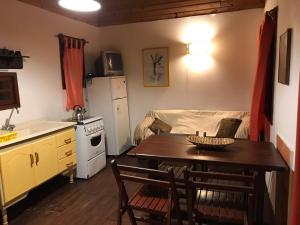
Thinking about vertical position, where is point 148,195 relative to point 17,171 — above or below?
below

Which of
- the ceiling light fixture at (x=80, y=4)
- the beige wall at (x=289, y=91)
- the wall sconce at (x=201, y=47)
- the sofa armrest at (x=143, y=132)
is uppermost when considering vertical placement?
the ceiling light fixture at (x=80, y=4)

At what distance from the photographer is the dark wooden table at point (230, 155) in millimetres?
1772

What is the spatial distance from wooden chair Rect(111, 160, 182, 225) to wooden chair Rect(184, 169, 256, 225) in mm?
132

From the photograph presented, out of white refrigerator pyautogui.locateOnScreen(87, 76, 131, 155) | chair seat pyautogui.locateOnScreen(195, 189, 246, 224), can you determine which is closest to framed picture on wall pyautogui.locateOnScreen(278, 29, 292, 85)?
chair seat pyautogui.locateOnScreen(195, 189, 246, 224)

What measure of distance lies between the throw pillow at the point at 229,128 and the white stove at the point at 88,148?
1796 mm

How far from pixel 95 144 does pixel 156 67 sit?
177 centimetres

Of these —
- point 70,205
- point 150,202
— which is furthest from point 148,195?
point 70,205

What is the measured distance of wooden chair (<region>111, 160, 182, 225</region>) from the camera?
1.67m

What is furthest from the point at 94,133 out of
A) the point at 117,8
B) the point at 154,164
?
the point at 117,8

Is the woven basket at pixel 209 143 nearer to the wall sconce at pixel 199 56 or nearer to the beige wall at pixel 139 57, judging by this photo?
the beige wall at pixel 139 57

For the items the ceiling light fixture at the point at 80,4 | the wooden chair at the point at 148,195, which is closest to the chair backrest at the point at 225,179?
the wooden chair at the point at 148,195

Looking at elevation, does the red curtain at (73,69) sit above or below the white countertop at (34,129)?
above

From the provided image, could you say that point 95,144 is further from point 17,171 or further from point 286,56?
point 286,56

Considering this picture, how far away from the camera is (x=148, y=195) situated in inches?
79.9
